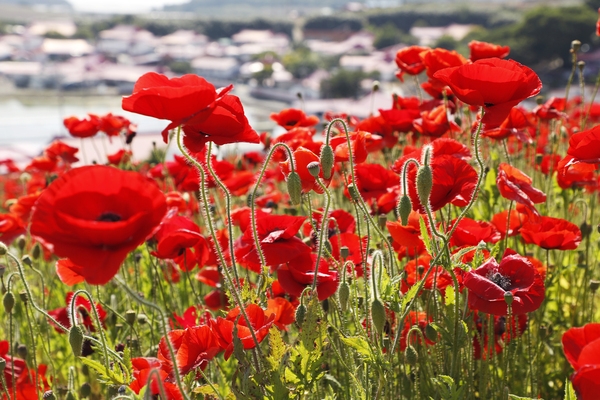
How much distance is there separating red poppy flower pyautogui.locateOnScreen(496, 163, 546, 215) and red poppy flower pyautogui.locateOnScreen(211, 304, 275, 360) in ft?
1.86

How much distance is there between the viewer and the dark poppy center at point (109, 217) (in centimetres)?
90

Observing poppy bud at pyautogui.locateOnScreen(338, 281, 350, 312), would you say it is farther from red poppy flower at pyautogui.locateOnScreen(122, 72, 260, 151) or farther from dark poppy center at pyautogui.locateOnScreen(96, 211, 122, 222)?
dark poppy center at pyautogui.locateOnScreen(96, 211, 122, 222)

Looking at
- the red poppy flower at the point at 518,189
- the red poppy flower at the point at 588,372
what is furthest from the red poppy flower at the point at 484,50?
the red poppy flower at the point at 588,372

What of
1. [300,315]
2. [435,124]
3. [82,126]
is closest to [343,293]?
[300,315]

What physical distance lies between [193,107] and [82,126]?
167cm

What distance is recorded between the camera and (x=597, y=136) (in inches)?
50.4

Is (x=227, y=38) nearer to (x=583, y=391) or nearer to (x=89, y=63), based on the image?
(x=89, y=63)

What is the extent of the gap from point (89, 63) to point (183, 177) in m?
41.3

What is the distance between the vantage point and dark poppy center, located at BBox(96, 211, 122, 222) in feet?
2.95

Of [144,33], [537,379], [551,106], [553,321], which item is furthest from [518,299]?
[144,33]

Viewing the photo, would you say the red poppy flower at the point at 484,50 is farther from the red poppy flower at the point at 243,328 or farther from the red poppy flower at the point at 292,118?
the red poppy flower at the point at 243,328

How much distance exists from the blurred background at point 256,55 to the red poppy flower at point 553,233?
8.26 meters

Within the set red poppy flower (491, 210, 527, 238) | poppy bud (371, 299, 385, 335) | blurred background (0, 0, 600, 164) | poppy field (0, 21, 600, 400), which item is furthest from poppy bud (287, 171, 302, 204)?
blurred background (0, 0, 600, 164)

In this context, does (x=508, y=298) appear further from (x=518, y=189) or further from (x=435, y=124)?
(x=435, y=124)
